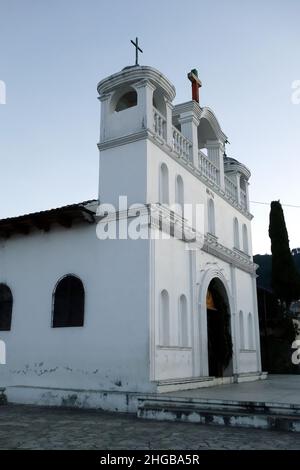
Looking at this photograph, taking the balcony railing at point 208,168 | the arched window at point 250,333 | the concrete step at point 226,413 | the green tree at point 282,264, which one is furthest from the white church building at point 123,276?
the green tree at point 282,264

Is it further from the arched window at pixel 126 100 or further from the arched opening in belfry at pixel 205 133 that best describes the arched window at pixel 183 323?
the arched opening in belfry at pixel 205 133

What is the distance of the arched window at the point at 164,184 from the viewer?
12195 mm

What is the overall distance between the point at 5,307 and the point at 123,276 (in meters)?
4.57

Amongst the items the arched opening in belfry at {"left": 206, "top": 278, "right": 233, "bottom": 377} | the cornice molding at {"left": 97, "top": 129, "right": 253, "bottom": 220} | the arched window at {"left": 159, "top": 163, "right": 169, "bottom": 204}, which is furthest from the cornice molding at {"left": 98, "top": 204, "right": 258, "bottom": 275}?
the cornice molding at {"left": 97, "top": 129, "right": 253, "bottom": 220}

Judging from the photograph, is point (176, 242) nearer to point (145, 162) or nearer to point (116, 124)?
point (145, 162)

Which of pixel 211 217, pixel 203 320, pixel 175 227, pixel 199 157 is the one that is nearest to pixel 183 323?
pixel 203 320

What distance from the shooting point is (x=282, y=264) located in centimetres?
A: 2231

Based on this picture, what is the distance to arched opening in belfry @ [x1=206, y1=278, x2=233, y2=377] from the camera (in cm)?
1451

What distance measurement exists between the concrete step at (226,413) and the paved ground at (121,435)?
262 mm

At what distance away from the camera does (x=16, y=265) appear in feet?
44.3

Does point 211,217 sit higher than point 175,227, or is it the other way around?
point 211,217

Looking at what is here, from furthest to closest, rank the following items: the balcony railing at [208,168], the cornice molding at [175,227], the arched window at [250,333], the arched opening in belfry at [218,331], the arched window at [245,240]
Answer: the arched window at [245,240] < the arched window at [250,333] < the balcony railing at [208,168] < the arched opening in belfry at [218,331] < the cornice molding at [175,227]

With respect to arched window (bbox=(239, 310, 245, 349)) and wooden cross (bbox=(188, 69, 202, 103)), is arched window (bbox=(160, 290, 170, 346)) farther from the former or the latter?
wooden cross (bbox=(188, 69, 202, 103))

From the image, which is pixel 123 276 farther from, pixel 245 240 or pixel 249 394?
pixel 245 240
